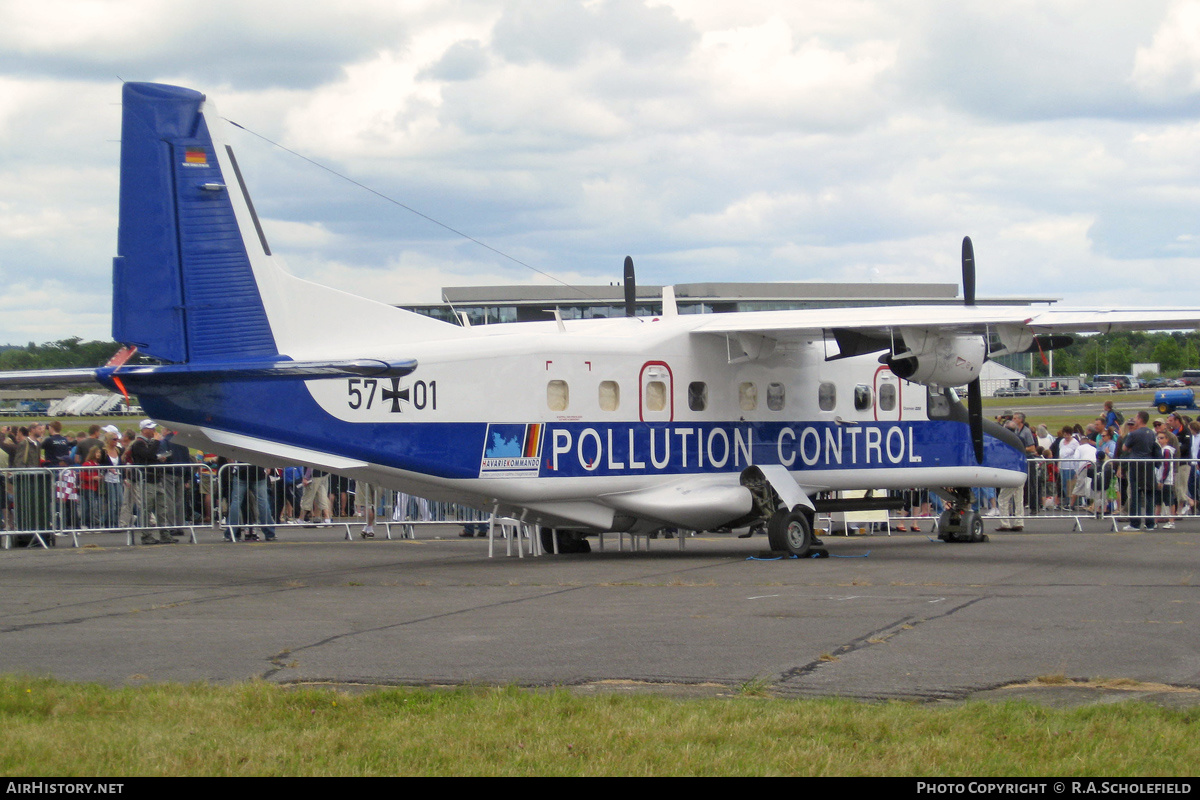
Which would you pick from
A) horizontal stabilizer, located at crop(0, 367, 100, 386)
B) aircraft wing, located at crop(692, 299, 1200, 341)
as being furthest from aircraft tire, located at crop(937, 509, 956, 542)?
horizontal stabilizer, located at crop(0, 367, 100, 386)

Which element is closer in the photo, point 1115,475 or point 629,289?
point 629,289

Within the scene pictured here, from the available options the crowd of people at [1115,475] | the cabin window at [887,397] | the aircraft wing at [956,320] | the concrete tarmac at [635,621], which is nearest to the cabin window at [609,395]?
the aircraft wing at [956,320]

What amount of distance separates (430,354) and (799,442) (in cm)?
604

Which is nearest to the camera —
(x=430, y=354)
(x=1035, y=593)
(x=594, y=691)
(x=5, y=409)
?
(x=594, y=691)

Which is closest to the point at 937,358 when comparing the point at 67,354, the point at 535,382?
the point at 535,382

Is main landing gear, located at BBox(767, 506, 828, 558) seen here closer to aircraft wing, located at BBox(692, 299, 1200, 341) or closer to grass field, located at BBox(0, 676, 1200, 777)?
aircraft wing, located at BBox(692, 299, 1200, 341)

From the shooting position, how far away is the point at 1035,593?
11750 mm

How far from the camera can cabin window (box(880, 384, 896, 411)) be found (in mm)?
18797

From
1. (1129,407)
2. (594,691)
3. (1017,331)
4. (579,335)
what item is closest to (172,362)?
(579,335)

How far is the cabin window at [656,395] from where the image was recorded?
16.1 meters

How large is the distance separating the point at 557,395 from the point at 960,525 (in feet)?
25.4

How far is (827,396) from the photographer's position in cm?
1820

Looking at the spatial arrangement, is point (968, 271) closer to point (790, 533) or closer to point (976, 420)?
point (976, 420)
